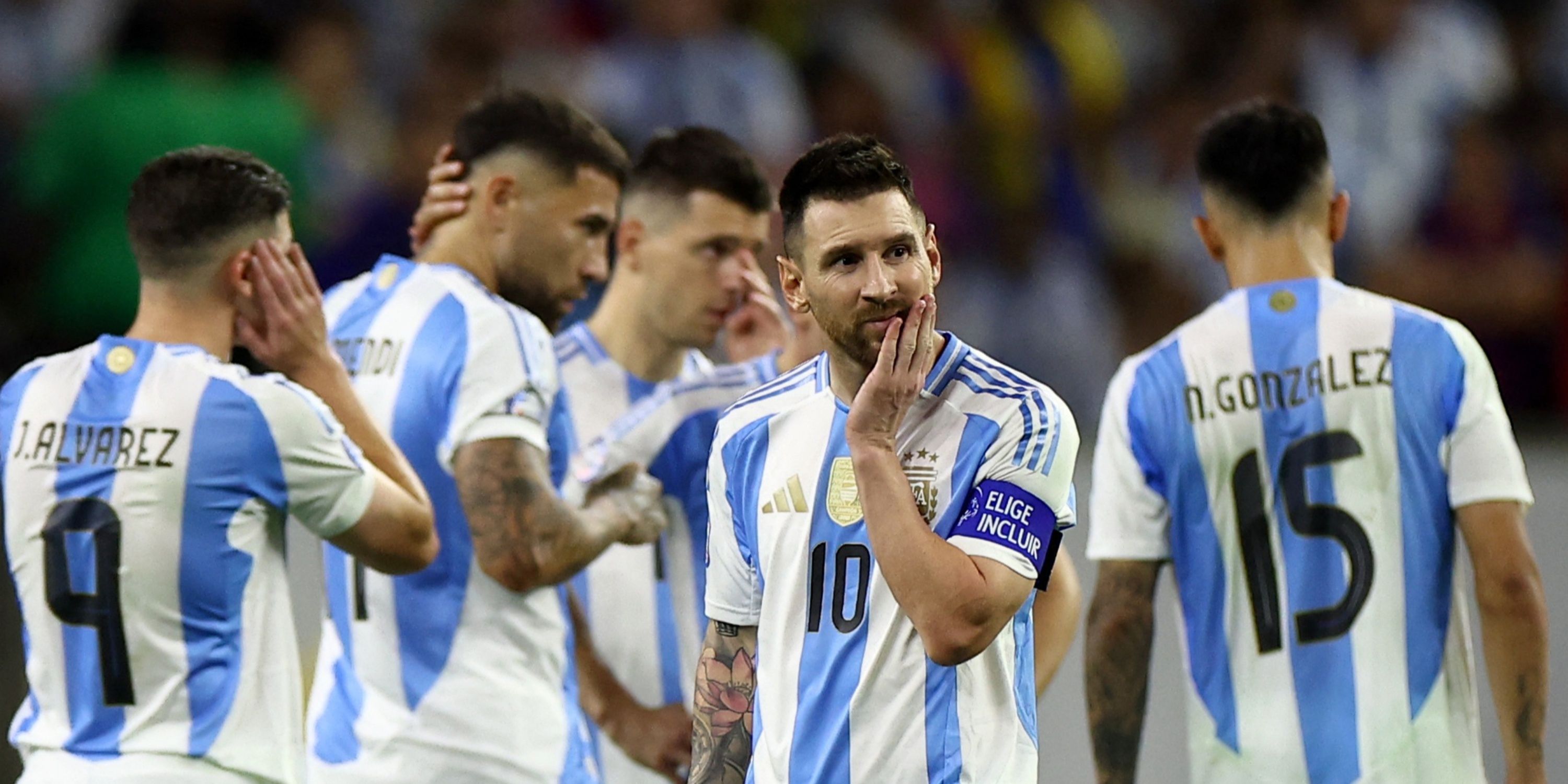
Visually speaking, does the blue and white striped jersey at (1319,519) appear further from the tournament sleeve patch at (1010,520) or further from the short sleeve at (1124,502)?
the tournament sleeve patch at (1010,520)

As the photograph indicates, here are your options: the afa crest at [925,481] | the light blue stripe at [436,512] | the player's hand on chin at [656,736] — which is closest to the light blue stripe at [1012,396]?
the afa crest at [925,481]

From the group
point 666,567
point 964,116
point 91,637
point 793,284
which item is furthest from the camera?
point 964,116

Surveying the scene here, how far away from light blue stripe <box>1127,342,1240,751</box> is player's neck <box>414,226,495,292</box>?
181 cm

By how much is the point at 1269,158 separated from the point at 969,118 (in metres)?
6.13

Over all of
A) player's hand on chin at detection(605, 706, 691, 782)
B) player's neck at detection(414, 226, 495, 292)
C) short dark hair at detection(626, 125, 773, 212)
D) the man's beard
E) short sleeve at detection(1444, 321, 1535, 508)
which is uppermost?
short dark hair at detection(626, 125, 773, 212)

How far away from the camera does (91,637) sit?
400 centimetres

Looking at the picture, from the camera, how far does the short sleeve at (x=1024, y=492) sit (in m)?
3.39

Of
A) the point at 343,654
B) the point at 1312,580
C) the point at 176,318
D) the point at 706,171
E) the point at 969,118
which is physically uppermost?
the point at 969,118

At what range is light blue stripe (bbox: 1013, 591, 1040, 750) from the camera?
11.5ft

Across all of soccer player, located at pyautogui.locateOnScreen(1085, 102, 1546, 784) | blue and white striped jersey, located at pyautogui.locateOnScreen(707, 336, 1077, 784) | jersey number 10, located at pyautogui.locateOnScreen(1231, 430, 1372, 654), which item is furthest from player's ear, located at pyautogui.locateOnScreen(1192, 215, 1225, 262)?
blue and white striped jersey, located at pyautogui.locateOnScreen(707, 336, 1077, 784)

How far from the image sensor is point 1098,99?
11.1m

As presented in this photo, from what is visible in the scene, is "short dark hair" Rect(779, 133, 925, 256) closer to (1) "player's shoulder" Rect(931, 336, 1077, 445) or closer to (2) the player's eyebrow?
(2) the player's eyebrow

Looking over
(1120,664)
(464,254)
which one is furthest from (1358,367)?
(464,254)

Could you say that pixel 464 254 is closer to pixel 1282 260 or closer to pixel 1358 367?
pixel 1282 260
